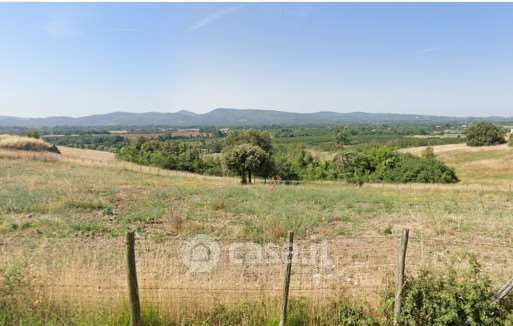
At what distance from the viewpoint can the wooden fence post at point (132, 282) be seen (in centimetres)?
360

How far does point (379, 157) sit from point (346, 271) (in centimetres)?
5786

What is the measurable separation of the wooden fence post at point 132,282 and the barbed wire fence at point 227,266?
0.40m

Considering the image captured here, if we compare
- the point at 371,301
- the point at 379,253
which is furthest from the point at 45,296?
the point at 379,253

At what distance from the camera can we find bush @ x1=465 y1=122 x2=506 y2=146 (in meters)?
81.3

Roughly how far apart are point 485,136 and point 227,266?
99266 millimetres

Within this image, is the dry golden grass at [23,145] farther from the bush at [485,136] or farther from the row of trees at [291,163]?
the bush at [485,136]

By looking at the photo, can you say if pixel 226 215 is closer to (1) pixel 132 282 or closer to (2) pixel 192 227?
(2) pixel 192 227

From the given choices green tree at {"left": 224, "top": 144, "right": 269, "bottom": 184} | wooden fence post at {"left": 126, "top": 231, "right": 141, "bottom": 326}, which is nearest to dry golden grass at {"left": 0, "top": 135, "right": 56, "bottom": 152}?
green tree at {"left": 224, "top": 144, "right": 269, "bottom": 184}

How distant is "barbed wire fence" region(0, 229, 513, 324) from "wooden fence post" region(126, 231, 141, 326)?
40 centimetres

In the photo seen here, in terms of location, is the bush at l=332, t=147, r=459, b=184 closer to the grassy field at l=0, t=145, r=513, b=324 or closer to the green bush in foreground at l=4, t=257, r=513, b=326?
the grassy field at l=0, t=145, r=513, b=324

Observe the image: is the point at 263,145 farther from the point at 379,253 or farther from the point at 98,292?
the point at 98,292

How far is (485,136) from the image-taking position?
3216 inches

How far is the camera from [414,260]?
7207 mm

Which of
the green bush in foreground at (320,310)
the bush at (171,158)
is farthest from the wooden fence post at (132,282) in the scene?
the bush at (171,158)
